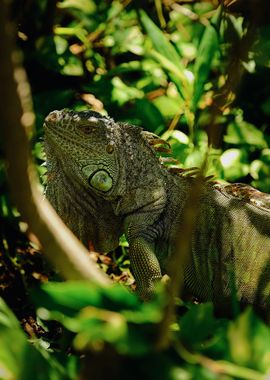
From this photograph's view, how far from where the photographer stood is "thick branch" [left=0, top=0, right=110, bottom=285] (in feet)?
3.57

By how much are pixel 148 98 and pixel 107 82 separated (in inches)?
11.3

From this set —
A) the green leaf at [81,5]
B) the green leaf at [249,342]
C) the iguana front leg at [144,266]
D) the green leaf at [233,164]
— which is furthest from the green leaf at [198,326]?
the green leaf at [81,5]

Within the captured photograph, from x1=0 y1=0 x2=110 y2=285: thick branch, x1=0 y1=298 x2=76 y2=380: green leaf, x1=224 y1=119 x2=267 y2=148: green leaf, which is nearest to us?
x1=0 y1=0 x2=110 y2=285: thick branch

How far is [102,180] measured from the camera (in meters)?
3.04

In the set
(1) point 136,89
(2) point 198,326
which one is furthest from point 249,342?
(1) point 136,89

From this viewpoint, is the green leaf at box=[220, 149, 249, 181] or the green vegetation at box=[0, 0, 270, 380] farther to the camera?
the green leaf at box=[220, 149, 249, 181]

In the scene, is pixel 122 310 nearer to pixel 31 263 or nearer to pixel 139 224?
pixel 139 224

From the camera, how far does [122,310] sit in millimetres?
1447

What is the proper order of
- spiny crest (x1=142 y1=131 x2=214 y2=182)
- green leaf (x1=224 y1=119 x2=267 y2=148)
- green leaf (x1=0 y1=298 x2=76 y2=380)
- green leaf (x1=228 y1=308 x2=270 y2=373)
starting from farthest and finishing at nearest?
1. green leaf (x1=224 y1=119 x2=267 y2=148)
2. spiny crest (x1=142 y1=131 x2=214 y2=182)
3. green leaf (x1=0 y1=298 x2=76 y2=380)
4. green leaf (x1=228 y1=308 x2=270 y2=373)

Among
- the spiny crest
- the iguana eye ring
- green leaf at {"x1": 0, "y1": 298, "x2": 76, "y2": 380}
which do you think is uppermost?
green leaf at {"x1": 0, "y1": 298, "x2": 76, "y2": 380}

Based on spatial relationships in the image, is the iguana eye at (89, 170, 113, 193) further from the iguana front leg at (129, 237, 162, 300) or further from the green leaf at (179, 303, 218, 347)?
the green leaf at (179, 303, 218, 347)

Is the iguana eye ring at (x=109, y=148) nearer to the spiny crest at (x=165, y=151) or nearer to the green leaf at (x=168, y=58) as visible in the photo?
the spiny crest at (x=165, y=151)

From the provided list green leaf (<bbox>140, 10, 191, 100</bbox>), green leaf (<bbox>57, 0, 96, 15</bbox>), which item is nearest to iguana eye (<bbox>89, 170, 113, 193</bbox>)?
green leaf (<bbox>140, 10, 191, 100</bbox>)

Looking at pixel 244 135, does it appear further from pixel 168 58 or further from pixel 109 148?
pixel 109 148
